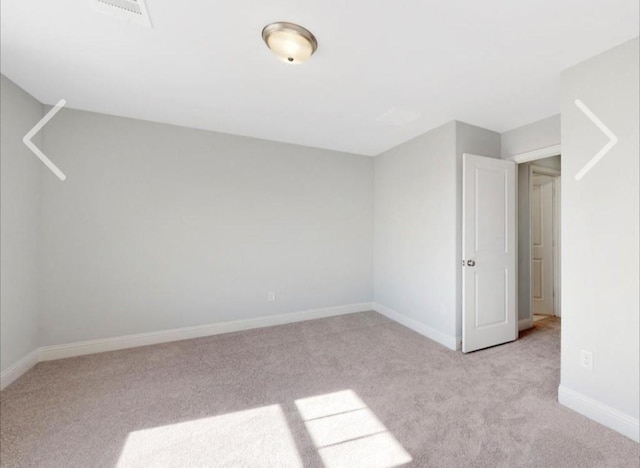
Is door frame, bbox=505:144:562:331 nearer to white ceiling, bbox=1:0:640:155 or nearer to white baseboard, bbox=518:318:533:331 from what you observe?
white baseboard, bbox=518:318:533:331

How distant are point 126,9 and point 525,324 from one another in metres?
4.95

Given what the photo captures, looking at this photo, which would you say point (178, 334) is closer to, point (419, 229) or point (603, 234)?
point (419, 229)

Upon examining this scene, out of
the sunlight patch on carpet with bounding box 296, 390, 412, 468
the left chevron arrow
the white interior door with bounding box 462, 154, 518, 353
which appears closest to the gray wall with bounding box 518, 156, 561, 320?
the white interior door with bounding box 462, 154, 518, 353

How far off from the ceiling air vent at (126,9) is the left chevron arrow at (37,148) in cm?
162

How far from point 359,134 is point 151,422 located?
3.40 m

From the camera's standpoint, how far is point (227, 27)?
5.42 ft

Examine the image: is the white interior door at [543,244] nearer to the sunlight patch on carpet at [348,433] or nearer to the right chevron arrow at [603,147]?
the right chevron arrow at [603,147]

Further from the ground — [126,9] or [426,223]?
[126,9]

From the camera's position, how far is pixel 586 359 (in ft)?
6.20

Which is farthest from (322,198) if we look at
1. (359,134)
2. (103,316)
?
(103,316)

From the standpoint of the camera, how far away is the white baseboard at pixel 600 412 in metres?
1.67

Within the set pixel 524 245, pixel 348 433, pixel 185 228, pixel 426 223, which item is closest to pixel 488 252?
pixel 426 223

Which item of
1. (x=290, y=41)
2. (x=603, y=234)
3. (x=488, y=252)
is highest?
(x=290, y=41)

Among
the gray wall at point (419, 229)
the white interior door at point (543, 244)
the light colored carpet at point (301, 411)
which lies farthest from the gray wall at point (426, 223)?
the white interior door at point (543, 244)
